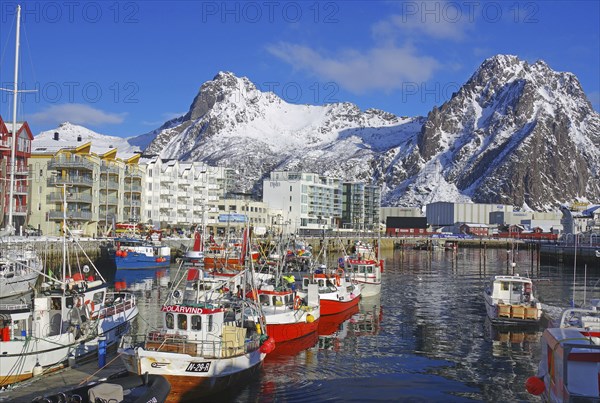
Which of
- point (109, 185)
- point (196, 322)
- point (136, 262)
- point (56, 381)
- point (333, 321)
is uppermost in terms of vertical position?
point (109, 185)

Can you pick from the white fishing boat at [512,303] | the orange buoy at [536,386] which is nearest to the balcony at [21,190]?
the white fishing boat at [512,303]

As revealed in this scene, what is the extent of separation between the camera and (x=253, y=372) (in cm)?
3152

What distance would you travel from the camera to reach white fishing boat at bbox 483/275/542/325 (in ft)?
160

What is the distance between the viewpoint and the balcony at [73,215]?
111213mm

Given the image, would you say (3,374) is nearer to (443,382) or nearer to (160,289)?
(443,382)

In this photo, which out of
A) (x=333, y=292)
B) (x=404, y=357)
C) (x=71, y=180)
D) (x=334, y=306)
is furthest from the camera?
(x=71, y=180)

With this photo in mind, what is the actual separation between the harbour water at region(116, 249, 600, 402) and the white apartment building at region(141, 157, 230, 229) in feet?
292

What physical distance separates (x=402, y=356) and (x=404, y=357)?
0.86 feet

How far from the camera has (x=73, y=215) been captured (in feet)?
370

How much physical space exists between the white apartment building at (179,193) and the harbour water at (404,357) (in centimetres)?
8891

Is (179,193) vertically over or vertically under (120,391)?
over

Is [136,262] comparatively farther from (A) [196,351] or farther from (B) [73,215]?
(A) [196,351]

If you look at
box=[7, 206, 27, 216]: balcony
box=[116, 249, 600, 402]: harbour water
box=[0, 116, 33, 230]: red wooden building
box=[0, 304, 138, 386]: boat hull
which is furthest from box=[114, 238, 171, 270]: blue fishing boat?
box=[0, 304, 138, 386]: boat hull

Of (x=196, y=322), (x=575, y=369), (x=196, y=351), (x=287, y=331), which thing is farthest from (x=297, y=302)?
(x=575, y=369)
